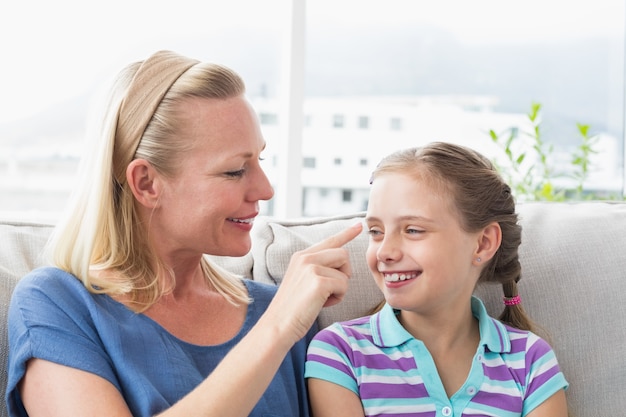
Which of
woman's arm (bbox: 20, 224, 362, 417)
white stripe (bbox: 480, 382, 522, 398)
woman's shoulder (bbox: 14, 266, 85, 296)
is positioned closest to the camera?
woman's arm (bbox: 20, 224, 362, 417)

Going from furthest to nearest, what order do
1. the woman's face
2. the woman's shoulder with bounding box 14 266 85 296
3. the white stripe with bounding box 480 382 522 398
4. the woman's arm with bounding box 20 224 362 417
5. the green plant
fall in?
the green plant → the white stripe with bounding box 480 382 522 398 → the woman's face → the woman's shoulder with bounding box 14 266 85 296 → the woman's arm with bounding box 20 224 362 417

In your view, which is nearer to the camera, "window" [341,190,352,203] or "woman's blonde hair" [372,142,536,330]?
"woman's blonde hair" [372,142,536,330]

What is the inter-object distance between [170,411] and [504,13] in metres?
2.70

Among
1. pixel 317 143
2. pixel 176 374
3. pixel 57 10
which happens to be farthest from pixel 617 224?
pixel 57 10

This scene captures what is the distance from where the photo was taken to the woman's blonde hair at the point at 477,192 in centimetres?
174

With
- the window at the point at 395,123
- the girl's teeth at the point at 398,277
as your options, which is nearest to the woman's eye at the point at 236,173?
the girl's teeth at the point at 398,277

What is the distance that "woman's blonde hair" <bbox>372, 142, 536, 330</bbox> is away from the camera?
174 cm

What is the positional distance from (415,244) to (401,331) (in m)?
0.19

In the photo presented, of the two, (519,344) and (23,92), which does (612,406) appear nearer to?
(519,344)

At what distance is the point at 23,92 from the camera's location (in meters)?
3.04

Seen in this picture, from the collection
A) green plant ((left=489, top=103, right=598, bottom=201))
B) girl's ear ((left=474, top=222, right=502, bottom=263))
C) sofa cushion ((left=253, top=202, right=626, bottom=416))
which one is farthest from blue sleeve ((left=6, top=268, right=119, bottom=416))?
green plant ((left=489, top=103, right=598, bottom=201))

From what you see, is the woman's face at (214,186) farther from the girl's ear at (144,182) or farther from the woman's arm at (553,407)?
the woman's arm at (553,407)

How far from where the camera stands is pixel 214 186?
159 cm

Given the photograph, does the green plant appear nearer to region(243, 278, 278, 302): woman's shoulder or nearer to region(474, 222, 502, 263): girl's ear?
region(474, 222, 502, 263): girl's ear
